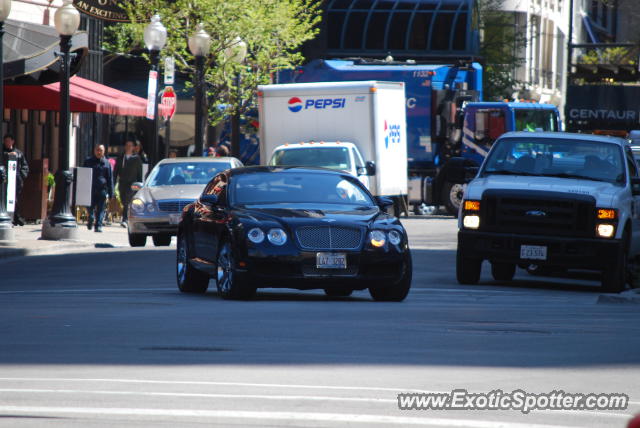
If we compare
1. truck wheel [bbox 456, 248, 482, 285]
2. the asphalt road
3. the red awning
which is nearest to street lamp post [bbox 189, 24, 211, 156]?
the red awning

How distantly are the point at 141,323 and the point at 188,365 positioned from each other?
117 inches

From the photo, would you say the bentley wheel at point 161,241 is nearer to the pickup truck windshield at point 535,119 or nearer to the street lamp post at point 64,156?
the street lamp post at point 64,156

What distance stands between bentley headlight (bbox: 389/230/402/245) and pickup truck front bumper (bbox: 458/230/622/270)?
9.55 feet

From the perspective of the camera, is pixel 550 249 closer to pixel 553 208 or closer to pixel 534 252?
pixel 534 252

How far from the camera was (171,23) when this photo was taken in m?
43.2

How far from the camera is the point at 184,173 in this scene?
90.4 ft

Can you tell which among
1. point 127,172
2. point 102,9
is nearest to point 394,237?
point 127,172

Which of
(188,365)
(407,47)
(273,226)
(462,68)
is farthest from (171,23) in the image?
(188,365)

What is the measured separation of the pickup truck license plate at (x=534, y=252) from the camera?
17.9m

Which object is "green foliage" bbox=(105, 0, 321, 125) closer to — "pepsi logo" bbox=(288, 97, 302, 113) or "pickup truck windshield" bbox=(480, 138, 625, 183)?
"pepsi logo" bbox=(288, 97, 302, 113)

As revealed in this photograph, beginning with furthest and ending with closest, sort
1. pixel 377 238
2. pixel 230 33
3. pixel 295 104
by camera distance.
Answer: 1. pixel 230 33
2. pixel 295 104
3. pixel 377 238

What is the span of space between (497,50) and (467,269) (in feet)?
145

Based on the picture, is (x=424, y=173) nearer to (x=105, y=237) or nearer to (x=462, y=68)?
(x=462, y=68)

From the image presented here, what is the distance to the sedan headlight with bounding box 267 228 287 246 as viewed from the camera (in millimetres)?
14953
